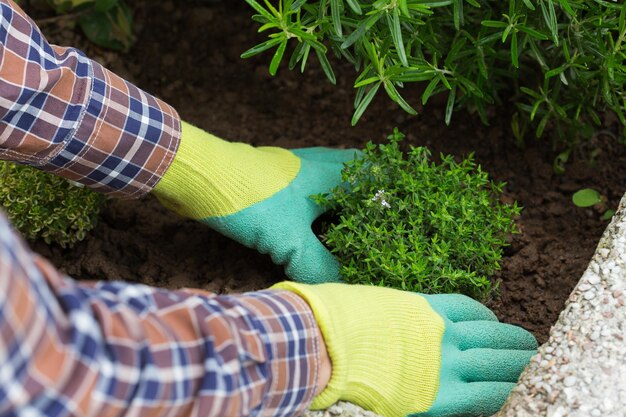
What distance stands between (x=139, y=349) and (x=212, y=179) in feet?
2.61

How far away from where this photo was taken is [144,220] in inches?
84.7

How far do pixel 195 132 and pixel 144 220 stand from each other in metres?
0.40

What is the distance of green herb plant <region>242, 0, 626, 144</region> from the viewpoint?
1628mm

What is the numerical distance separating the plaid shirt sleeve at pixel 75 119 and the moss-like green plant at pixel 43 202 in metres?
0.13

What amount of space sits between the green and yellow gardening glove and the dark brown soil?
17cm

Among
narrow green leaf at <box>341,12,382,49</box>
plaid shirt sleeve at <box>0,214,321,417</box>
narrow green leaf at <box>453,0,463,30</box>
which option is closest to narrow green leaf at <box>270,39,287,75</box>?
narrow green leaf at <box>341,12,382,49</box>

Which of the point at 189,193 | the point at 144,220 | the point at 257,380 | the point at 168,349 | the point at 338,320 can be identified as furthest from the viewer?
the point at 144,220

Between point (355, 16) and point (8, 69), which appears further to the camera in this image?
point (355, 16)

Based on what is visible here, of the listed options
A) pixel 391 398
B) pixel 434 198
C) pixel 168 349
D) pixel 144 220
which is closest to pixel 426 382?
pixel 391 398

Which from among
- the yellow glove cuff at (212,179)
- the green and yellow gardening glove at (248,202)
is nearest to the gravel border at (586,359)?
the green and yellow gardening glove at (248,202)

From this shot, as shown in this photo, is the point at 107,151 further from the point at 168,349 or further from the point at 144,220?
the point at 168,349

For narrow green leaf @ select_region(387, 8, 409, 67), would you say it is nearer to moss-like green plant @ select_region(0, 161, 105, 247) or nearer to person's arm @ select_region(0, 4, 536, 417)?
person's arm @ select_region(0, 4, 536, 417)

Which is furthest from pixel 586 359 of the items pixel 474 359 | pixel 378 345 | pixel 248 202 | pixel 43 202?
pixel 43 202

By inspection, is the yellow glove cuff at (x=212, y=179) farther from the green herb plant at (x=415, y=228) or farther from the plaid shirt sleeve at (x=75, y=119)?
the green herb plant at (x=415, y=228)
